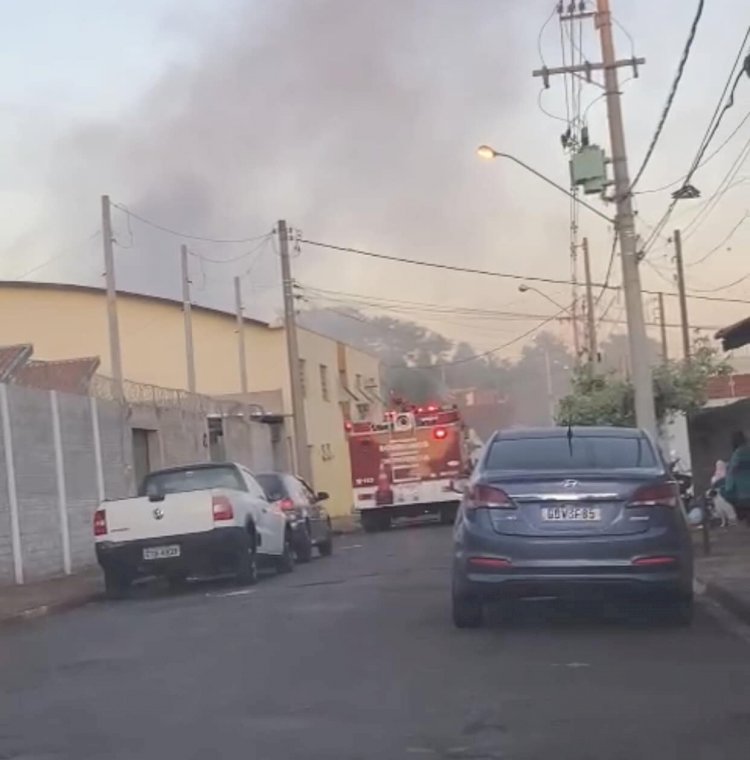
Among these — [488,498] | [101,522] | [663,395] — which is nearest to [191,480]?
[101,522]

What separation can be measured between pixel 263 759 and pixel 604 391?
106 ft

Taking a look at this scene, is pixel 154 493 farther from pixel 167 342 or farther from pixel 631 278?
pixel 167 342

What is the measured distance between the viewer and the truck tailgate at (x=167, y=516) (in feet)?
66.4

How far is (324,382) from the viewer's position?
6119cm

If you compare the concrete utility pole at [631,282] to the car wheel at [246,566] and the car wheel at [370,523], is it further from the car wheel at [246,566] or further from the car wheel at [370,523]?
the car wheel at [370,523]

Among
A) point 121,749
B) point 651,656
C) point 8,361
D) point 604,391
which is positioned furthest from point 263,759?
point 604,391

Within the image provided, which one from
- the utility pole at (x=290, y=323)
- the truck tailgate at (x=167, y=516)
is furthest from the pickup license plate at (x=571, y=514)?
the utility pole at (x=290, y=323)

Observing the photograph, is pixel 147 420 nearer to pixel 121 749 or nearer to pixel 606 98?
pixel 606 98

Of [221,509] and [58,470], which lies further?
[58,470]

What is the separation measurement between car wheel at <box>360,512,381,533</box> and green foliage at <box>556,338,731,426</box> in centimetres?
547

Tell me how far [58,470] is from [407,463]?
609 inches

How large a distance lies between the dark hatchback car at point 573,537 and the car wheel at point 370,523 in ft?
93.8

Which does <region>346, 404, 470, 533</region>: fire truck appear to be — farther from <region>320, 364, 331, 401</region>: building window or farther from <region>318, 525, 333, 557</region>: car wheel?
<region>320, 364, 331, 401</region>: building window

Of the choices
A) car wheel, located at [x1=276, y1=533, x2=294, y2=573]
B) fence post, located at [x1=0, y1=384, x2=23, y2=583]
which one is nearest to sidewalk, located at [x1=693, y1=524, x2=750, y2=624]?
car wheel, located at [x1=276, y1=533, x2=294, y2=573]
